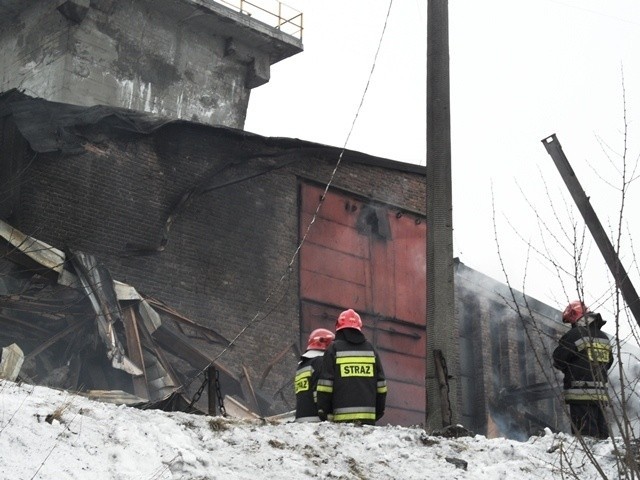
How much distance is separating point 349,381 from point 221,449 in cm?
214

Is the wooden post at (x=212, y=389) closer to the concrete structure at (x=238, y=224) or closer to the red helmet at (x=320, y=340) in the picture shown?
the red helmet at (x=320, y=340)

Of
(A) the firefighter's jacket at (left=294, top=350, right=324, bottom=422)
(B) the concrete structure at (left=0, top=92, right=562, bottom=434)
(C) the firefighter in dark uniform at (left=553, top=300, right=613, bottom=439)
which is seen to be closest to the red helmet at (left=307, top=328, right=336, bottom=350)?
(A) the firefighter's jacket at (left=294, top=350, right=324, bottom=422)

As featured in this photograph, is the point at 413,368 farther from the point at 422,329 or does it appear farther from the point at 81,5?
the point at 81,5

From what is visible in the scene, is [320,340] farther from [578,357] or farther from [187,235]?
[187,235]

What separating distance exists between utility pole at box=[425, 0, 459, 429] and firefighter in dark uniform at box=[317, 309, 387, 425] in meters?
0.62

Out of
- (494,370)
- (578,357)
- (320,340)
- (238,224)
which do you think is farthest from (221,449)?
(494,370)

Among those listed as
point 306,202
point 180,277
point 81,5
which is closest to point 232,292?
point 180,277

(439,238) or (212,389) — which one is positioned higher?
(439,238)

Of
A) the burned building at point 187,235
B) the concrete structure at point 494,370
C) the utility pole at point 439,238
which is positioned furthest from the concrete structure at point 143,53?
the utility pole at point 439,238

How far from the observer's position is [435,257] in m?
9.98

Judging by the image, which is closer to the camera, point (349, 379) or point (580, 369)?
point (349, 379)

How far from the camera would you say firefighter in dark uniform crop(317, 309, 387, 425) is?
29.9ft

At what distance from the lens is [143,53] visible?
24281mm

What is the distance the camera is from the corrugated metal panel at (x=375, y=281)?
1956cm
